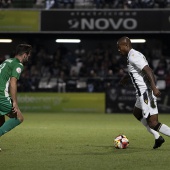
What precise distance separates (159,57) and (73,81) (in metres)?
5.66

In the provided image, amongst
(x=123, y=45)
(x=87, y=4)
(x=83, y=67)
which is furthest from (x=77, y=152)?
(x=87, y=4)

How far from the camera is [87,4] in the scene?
27188mm

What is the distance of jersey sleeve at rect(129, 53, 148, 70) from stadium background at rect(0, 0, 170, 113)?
563 inches

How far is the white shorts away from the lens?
32.2ft

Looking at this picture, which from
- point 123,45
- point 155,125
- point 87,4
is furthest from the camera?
point 87,4

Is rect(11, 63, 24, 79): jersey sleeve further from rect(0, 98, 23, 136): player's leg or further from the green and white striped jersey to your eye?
rect(0, 98, 23, 136): player's leg

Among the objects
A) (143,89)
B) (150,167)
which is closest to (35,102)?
(143,89)

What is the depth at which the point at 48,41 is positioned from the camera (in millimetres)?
31000

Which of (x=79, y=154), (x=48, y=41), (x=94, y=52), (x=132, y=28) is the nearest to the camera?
(x=79, y=154)

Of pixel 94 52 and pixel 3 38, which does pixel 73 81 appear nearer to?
pixel 94 52

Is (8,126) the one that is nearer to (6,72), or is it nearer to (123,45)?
(6,72)

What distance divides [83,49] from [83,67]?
11.3 ft

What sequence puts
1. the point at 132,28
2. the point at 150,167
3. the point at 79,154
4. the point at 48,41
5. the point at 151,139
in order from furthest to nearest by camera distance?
the point at 48,41
the point at 132,28
the point at 151,139
the point at 79,154
the point at 150,167

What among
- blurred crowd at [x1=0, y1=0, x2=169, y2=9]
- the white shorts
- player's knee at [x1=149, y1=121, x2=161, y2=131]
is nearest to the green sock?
the white shorts
